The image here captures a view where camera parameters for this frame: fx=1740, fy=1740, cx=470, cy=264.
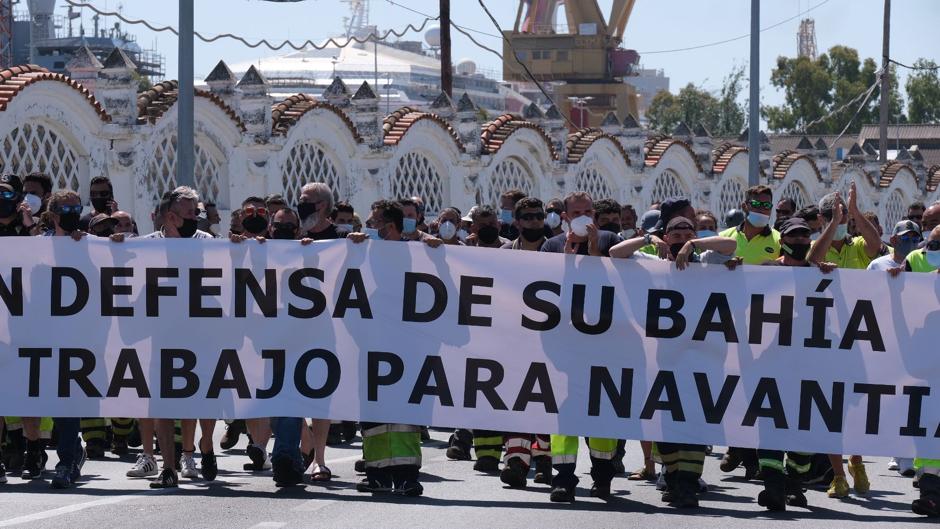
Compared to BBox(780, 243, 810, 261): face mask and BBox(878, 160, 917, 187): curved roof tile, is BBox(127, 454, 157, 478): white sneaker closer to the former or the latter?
BBox(780, 243, 810, 261): face mask

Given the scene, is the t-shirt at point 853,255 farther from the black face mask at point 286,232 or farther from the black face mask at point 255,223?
the black face mask at point 255,223

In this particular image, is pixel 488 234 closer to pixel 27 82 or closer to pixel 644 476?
pixel 644 476

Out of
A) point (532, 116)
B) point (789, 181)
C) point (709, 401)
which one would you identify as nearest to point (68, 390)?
point (709, 401)

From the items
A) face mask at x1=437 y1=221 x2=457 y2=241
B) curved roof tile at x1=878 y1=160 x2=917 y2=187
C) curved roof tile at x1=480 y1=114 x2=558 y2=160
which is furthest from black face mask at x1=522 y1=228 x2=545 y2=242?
curved roof tile at x1=878 y1=160 x2=917 y2=187

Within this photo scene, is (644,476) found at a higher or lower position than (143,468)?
lower

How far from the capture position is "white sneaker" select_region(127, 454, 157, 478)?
11.2m

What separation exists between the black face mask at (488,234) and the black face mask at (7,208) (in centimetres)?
316

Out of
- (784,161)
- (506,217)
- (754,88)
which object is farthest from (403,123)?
(784,161)

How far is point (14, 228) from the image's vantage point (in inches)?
445

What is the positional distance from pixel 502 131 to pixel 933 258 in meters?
18.7

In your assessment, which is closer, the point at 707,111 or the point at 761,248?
the point at 761,248

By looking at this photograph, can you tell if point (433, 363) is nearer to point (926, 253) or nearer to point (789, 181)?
point (926, 253)

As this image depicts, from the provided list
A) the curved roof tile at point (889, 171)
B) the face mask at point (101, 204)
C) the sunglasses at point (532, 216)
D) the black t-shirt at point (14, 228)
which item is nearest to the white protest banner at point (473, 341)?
the black t-shirt at point (14, 228)

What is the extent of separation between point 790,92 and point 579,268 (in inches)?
4367
